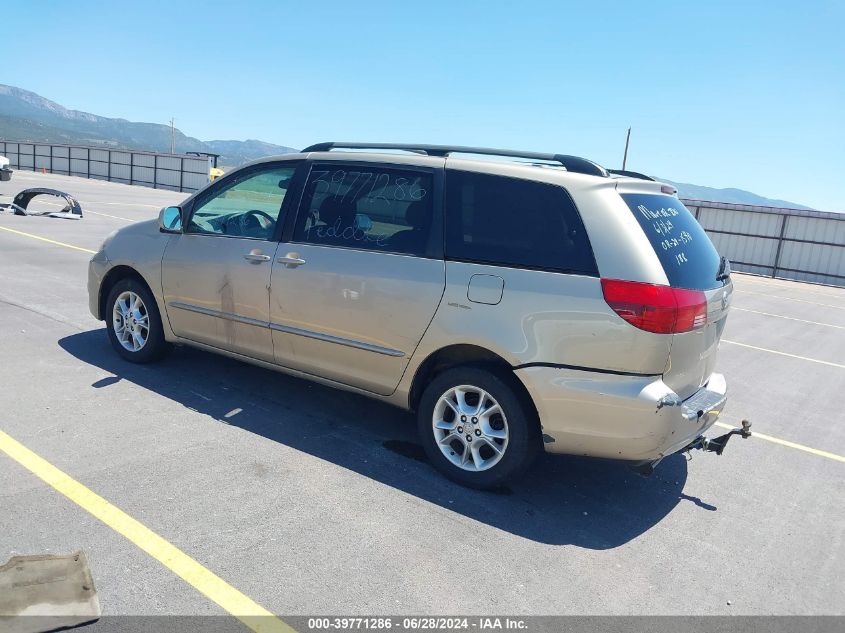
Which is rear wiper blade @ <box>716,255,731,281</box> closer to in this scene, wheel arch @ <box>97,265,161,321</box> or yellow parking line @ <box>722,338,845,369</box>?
wheel arch @ <box>97,265,161,321</box>

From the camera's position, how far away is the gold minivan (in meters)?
3.55

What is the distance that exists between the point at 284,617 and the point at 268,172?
3.26 meters

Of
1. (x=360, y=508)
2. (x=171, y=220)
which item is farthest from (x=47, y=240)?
(x=360, y=508)

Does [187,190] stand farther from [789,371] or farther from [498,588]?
[498,588]

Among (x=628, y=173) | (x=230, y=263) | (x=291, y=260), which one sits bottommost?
(x=230, y=263)

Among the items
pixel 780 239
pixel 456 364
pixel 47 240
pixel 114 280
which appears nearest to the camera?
pixel 456 364

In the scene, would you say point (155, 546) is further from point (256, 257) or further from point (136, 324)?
point (136, 324)

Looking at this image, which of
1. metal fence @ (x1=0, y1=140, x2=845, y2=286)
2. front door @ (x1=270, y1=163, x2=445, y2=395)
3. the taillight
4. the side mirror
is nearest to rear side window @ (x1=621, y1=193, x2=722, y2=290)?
the taillight

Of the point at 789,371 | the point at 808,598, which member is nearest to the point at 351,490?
the point at 808,598

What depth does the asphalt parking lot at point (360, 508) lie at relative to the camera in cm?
297

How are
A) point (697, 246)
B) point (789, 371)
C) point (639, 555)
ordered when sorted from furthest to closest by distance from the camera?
1. point (789, 371)
2. point (697, 246)
3. point (639, 555)

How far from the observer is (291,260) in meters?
4.55

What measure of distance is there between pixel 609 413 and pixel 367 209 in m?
1.99

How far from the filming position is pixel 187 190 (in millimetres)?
40812
